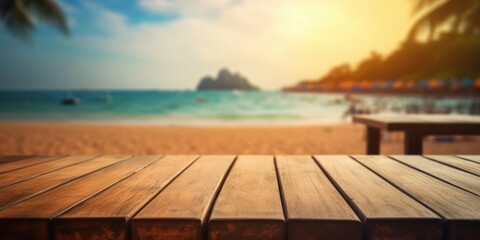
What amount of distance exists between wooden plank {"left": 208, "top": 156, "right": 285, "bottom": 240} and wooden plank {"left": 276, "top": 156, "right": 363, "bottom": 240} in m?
0.03

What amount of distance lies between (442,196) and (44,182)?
126 cm

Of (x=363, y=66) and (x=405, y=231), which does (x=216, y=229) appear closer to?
(x=405, y=231)

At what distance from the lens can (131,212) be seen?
2.29 feet

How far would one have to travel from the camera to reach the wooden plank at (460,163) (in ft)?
3.79

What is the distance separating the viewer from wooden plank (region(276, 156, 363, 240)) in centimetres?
64

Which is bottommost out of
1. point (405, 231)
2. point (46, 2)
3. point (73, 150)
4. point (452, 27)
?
point (73, 150)

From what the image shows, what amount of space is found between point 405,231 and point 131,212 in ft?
2.08

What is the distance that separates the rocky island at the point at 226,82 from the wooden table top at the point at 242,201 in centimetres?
11402

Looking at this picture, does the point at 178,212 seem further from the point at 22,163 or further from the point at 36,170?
the point at 22,163

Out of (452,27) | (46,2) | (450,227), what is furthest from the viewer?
(46,2)

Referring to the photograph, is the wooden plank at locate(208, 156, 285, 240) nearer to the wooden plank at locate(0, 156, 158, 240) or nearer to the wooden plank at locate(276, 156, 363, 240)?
the wooden plank at locate(276, 156, 363, 240)

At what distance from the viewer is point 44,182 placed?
0.99 metres

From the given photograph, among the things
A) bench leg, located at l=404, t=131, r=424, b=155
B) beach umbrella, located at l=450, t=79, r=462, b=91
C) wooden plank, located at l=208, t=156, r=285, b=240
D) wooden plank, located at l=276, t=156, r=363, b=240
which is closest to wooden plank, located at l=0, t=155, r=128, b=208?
wooden plank, located at l=208, t=156, r=285, b=240

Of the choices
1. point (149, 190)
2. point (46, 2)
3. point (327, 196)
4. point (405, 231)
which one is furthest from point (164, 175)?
point (46, 2)
